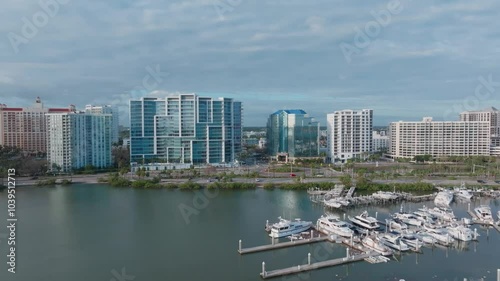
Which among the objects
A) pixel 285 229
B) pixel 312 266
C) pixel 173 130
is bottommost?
pixel 312 266

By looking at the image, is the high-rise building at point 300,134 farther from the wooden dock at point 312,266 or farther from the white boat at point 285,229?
the wooden dock at point 312,266

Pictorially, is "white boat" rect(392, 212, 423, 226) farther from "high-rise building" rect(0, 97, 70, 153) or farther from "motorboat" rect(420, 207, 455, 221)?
"high-rise building" rect(0, 97, 70, 153)

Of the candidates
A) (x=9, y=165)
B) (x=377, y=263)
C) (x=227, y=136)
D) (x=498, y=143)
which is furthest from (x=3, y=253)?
(x=498, y=143)

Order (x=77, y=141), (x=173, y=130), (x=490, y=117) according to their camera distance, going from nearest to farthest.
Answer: (x=77, y=141) → (x=173, y=130) → (x=490, y=117)

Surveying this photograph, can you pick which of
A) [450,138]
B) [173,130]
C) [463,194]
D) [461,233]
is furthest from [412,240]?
[450,138]

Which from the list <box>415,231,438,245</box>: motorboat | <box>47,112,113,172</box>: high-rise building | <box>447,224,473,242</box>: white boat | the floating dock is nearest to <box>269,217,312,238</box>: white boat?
the floating dock

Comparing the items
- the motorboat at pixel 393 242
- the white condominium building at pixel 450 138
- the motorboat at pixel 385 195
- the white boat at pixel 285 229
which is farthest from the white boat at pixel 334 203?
the white condominium building at pixel 450 138

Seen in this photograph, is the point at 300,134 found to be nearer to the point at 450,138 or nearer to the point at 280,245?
the point at 450,138
